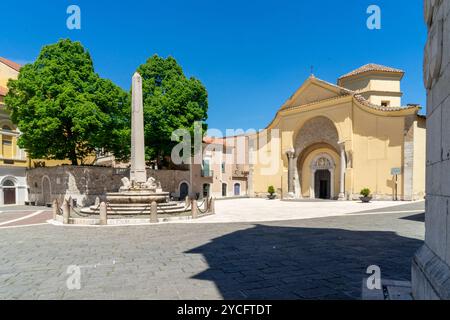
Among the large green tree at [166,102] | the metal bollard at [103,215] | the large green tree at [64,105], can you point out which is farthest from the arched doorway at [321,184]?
the metal bollard at [103,215]

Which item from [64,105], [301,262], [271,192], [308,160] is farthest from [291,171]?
[301,262]

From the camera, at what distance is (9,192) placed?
25.5 meters

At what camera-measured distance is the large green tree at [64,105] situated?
2136 cm

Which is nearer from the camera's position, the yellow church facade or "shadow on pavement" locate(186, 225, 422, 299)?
"shadow on pavement" locate(186, 225, 422, 299)

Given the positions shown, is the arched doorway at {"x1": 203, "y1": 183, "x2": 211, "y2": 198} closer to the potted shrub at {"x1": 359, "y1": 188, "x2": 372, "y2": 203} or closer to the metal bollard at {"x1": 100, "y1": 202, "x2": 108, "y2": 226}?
the potted shrub at {"x1": 359, "y1": 188, "x2": 372, "y2": 203}

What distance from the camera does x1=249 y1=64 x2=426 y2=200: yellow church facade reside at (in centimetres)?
2414

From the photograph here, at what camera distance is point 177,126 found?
90.2 ft

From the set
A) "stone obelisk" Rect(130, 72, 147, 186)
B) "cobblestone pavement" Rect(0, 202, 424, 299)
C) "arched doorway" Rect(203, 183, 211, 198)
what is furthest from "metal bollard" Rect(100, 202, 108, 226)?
"arched doorway" Rect(203, 183, 211, 198)

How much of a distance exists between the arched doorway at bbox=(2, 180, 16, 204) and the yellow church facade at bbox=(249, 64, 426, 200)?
24883 mm

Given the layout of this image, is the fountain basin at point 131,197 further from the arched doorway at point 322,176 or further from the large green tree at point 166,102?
the arched doorway at point 322,176
